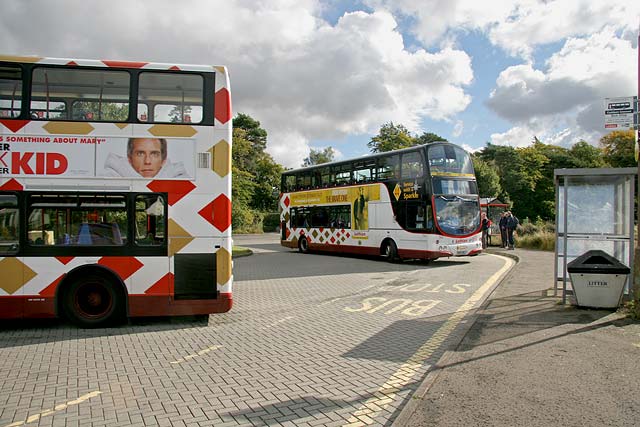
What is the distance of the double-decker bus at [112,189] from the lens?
303 inches

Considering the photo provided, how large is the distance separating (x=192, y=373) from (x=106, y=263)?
10.2 ft

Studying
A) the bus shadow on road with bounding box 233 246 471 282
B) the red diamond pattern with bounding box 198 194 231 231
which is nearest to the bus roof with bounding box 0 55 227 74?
the red diamond pattern with bounding box 198 194 231 231

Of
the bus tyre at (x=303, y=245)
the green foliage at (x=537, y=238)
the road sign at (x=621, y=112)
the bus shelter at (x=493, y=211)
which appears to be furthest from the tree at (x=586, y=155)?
the road sign at (x=621, y=112)

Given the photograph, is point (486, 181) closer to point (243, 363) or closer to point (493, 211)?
point (493, 211)

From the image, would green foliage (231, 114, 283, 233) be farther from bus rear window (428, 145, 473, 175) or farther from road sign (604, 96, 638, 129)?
road sign (604, 96, 638, 129)

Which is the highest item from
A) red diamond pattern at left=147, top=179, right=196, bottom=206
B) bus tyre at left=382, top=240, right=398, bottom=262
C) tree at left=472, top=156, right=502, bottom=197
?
tree at left=472, top=156, right=502, bottom=197

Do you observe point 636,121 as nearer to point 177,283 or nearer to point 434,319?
point 434,319

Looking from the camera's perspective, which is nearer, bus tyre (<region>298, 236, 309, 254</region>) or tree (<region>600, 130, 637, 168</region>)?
Result: bus tyre (<region>298, 236, 309, 254</region>)

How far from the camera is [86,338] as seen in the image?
7227 mm

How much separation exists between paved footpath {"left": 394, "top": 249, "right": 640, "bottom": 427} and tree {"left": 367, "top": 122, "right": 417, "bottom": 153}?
157 feet

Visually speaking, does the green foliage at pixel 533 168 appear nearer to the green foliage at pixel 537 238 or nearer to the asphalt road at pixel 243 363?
the green foliage at pixel 537 238

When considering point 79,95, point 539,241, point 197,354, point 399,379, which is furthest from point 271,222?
point 399,379

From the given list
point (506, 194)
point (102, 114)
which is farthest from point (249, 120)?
point (102, 114)

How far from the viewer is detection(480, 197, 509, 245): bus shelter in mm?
27970
